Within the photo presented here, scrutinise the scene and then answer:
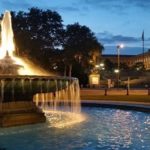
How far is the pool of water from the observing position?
1380cm

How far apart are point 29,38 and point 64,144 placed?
168 ft

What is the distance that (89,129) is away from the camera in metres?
17.5

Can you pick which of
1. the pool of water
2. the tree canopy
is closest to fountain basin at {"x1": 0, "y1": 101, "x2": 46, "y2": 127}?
the pool of water

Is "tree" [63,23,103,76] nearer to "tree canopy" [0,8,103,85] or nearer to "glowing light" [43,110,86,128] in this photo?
"tree canopy" [0,8,103,85]

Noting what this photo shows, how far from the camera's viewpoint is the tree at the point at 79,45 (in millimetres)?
70688

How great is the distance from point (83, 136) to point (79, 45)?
5840 centimetres

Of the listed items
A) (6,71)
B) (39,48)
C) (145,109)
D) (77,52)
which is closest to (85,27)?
(77,52)

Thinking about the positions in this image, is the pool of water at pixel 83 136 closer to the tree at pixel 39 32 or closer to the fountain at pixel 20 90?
the fountain at pixel 20 90

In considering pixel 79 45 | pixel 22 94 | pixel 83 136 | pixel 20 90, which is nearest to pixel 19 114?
pixel 22 94

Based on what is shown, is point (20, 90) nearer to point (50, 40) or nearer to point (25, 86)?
point (25, 86)

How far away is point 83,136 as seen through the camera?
15688 millimetres

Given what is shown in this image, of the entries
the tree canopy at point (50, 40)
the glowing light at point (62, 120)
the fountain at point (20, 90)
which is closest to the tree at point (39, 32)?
the tree canopy at point (50, 40)

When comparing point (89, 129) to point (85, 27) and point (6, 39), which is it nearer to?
point (6, 39)

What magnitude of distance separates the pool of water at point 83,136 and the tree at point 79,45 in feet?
165
